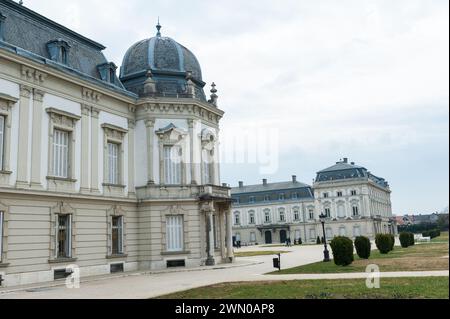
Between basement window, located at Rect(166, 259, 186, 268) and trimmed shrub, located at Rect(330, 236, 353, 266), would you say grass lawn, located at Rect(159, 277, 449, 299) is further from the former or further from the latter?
basement window, located at Rect(166, 259, 186, 268)

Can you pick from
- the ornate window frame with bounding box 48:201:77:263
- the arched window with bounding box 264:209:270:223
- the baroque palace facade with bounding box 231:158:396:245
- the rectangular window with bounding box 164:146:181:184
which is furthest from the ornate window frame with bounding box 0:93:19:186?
the arched window with bounding box 264:209:270:223

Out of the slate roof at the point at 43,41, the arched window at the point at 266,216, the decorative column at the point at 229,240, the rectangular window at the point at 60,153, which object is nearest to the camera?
the slate roof at the point at 43,41

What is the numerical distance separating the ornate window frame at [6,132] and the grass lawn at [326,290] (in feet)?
32.8

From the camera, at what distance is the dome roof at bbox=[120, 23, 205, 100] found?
3088 centimetres

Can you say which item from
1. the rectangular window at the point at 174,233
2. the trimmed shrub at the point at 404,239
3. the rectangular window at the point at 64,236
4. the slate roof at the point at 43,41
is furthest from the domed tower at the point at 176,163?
the trimmed shrub at the point at 404,239

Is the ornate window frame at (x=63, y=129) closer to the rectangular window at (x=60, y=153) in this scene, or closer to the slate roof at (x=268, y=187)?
the rectangular window at (x=60, y=153)

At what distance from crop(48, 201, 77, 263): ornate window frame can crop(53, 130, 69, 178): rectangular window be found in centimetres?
163

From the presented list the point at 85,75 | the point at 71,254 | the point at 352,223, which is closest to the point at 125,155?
the point at 85,75

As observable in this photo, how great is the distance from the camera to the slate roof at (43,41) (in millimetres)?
22703

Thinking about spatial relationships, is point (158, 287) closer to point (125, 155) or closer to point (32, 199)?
point (32, 199)

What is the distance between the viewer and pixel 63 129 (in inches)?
942

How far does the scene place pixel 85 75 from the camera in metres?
25.5

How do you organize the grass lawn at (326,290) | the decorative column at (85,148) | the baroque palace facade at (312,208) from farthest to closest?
the baroque palace facade at (312,208) → the decorative column at (85,148) → the grass lawn at (326,290)

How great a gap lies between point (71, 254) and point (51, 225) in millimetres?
2000
